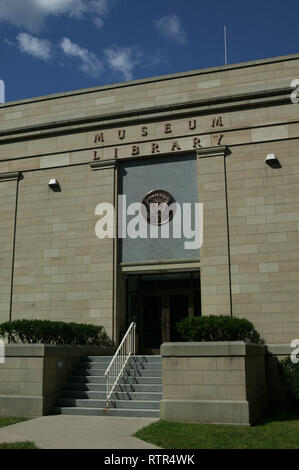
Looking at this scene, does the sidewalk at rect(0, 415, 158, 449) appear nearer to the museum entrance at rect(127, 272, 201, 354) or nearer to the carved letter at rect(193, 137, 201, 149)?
the museum entrance at rect(127, 272, 201, 354)

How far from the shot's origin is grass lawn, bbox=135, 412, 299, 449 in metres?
9.41

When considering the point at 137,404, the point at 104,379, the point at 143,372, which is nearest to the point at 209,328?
the point at 143,372

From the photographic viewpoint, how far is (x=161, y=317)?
1834cm

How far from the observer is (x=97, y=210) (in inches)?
736

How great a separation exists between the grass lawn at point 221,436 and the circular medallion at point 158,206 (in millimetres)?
8191

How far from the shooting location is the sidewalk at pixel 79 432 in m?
9.36

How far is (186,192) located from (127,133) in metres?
3.27

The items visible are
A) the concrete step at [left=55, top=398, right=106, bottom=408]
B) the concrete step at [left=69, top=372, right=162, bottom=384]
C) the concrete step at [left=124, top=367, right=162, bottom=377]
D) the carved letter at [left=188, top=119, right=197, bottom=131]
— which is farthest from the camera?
the carved letter at [left=188, top=119, right=197, bottom=131]

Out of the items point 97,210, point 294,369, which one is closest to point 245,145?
point 97,210

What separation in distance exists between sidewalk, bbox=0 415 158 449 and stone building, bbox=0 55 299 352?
5565 millimetres

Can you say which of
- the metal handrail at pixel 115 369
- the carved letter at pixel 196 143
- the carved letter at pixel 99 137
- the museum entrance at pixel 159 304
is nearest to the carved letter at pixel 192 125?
the carved letter at pixel 196 143

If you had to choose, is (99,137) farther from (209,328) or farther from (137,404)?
(137,404)

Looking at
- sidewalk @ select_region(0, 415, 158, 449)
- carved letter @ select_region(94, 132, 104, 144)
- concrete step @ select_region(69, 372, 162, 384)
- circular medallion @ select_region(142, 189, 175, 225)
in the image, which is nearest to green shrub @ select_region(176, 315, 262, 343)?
concrete step @ select_region(69, 372, 162, 384)
